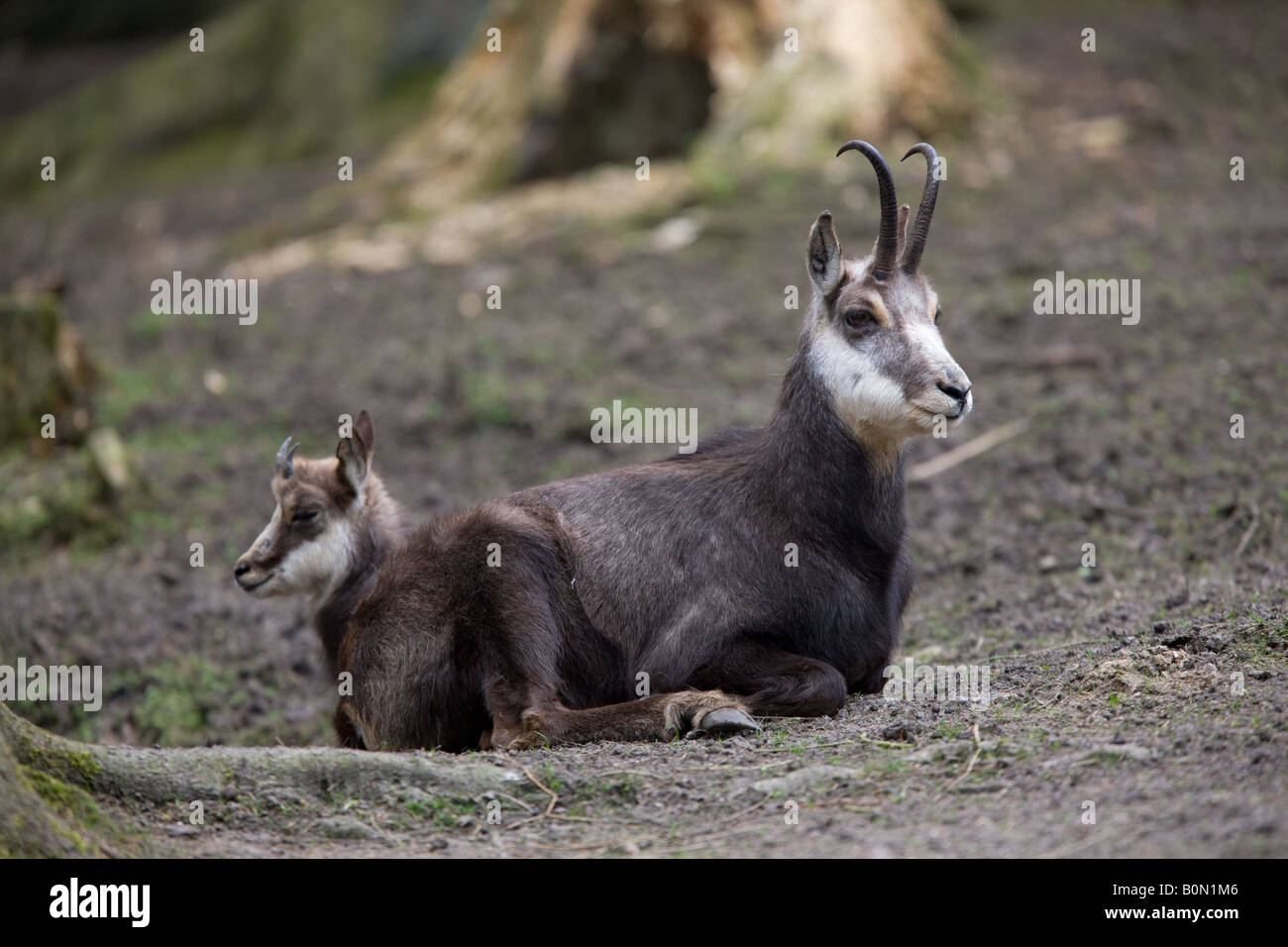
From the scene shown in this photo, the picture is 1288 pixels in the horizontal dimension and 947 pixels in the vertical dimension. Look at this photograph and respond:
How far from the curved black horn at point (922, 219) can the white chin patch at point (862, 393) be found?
47 cm

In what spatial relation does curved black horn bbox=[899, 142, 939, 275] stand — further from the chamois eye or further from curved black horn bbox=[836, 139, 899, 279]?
the chamois eye

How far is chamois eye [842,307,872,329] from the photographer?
223 inches

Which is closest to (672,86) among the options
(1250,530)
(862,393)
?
(1250,530)

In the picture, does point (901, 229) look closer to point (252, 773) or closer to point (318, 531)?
point (318, 531)

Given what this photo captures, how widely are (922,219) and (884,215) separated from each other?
24cm

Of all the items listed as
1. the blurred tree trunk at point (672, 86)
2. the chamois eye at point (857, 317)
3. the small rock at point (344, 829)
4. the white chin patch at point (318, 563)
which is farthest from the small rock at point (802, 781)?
the blurred tree trunk at point (672, 86)

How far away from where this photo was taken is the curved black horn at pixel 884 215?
5.48 metres

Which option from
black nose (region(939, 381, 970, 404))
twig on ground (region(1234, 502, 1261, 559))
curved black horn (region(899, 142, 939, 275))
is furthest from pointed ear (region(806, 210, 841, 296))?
twig on ground (region(1234, 502, 1261, 559))

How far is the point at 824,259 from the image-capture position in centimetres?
588

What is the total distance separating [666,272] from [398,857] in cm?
889

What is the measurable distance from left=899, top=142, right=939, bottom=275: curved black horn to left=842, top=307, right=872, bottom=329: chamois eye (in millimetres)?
330

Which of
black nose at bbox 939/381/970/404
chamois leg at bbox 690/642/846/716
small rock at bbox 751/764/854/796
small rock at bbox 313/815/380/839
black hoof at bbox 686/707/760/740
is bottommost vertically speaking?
small rock at bbox 313/815/380/839

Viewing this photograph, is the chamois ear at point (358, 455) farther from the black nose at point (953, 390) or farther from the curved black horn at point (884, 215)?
the black nose at point (953, 390)

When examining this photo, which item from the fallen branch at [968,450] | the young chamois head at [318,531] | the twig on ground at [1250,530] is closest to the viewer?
the young chamois head at [318,531]
